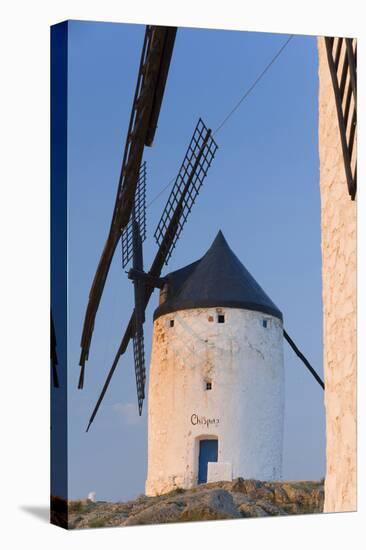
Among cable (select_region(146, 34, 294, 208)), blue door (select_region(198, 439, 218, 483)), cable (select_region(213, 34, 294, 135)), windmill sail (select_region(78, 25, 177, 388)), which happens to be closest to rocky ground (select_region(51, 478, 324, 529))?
blue door (select_region(198, 439, 218, 483))

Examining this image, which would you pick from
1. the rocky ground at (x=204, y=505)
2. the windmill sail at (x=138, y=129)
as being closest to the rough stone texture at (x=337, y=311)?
the rocky ground at (x=204, y=505)

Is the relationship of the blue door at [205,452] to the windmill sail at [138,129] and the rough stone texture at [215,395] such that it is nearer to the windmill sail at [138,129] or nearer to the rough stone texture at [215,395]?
the rough stone texture at [215,395]

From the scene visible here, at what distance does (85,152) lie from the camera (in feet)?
31.6

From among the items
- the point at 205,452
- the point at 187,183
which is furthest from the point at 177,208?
the point at 205,452

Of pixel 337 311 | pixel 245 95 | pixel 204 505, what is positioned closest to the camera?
pixel 337 311

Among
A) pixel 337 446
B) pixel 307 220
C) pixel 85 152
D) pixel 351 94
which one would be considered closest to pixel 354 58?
pixel 351 94

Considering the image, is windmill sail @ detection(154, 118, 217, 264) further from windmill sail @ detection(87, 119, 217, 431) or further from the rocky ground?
the rocky ground

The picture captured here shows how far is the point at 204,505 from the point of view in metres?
10.1

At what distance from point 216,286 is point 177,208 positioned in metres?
1.07

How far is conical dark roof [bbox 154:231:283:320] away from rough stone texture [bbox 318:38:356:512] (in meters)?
0.73

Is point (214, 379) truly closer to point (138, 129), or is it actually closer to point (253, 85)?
point (138, 129)

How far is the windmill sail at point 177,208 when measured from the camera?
33.5ft

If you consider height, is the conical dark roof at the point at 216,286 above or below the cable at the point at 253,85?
below

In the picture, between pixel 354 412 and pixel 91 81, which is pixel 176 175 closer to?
pixel 91 81
